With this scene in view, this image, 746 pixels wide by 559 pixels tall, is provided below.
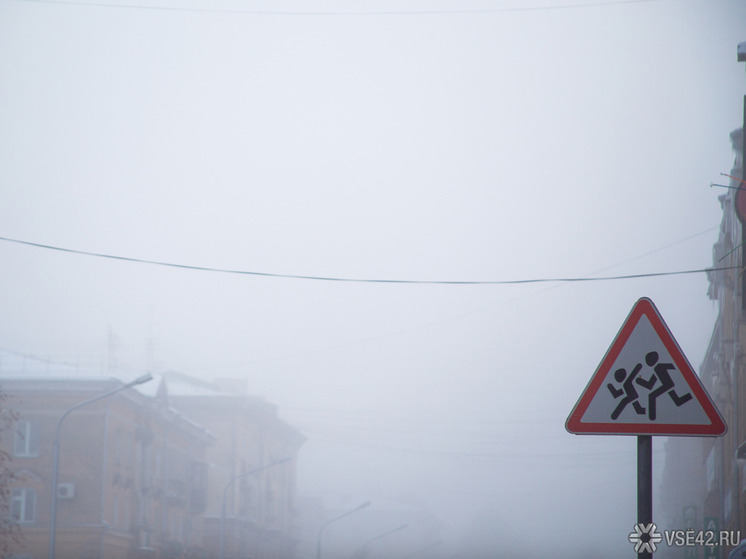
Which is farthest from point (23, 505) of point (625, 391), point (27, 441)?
point (625, 391)

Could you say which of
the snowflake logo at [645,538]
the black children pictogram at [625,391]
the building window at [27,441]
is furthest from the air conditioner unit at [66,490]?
the black children pictogram at [625,391]

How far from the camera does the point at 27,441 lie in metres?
45.6

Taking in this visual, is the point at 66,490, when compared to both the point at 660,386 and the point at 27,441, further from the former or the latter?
the point at 660,386

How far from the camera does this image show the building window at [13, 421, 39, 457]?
1781 inches

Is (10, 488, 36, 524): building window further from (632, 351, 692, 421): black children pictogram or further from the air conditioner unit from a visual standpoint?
(632, 351, 692, 421): black children pictogram

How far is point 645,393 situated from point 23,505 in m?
42.9

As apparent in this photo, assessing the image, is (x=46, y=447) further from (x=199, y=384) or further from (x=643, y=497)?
(x=643, y=497)

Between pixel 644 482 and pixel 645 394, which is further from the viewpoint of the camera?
pixel 644 482

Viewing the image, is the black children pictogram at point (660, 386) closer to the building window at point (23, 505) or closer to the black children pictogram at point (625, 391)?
the black children pictogram at point (625, 391)

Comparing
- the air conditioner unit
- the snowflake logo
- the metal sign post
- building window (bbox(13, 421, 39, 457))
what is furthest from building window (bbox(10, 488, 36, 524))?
the metal sign post

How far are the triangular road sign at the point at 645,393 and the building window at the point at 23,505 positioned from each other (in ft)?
138

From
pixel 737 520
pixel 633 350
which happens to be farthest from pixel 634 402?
pixel 737 520

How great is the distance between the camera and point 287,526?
9062 cm

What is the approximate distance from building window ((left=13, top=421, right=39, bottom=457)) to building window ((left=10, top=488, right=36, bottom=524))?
162 cm
